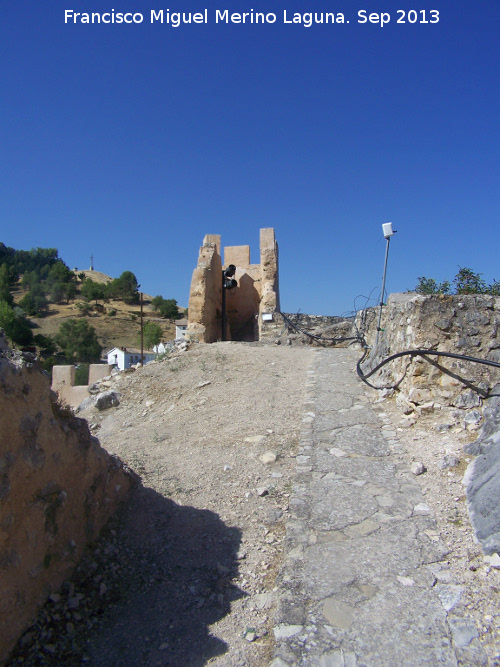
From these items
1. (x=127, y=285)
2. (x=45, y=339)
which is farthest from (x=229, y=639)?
(x=127, y=285)

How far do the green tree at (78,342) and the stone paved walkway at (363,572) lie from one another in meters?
36.9

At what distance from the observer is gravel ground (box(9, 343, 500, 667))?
7.47 feet

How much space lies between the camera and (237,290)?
45.4 feet

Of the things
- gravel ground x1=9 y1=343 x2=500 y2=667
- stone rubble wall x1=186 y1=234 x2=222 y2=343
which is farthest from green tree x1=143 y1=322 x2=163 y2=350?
gravel ground x1=9 y1=343 x2=500 y2=667

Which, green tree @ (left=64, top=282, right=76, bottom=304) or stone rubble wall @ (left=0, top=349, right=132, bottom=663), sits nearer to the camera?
stone rubble wall @ (left=0, top=349, right=132, bottom=663)

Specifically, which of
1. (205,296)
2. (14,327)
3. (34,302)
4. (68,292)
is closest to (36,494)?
(205,296)

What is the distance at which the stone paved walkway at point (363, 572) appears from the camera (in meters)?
2.06

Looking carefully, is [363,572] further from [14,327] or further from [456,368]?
[14,327]

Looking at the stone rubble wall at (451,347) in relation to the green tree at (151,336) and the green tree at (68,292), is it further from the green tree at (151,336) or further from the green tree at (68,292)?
the green tree at (68,292)

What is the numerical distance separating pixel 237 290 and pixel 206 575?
11.3 metres

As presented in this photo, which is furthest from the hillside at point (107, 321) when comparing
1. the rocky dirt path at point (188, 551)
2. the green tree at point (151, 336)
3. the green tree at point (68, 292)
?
the rocky dirt path at point (188, 551)

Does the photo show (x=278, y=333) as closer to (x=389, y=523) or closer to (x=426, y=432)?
(x=426, y=432)

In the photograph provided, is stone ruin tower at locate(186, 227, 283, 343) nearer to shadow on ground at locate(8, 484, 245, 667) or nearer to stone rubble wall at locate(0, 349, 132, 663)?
shadow on ground at locate(8, 484, 245, 667)

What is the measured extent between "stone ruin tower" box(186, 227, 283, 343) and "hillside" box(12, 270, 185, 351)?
1226 inches
